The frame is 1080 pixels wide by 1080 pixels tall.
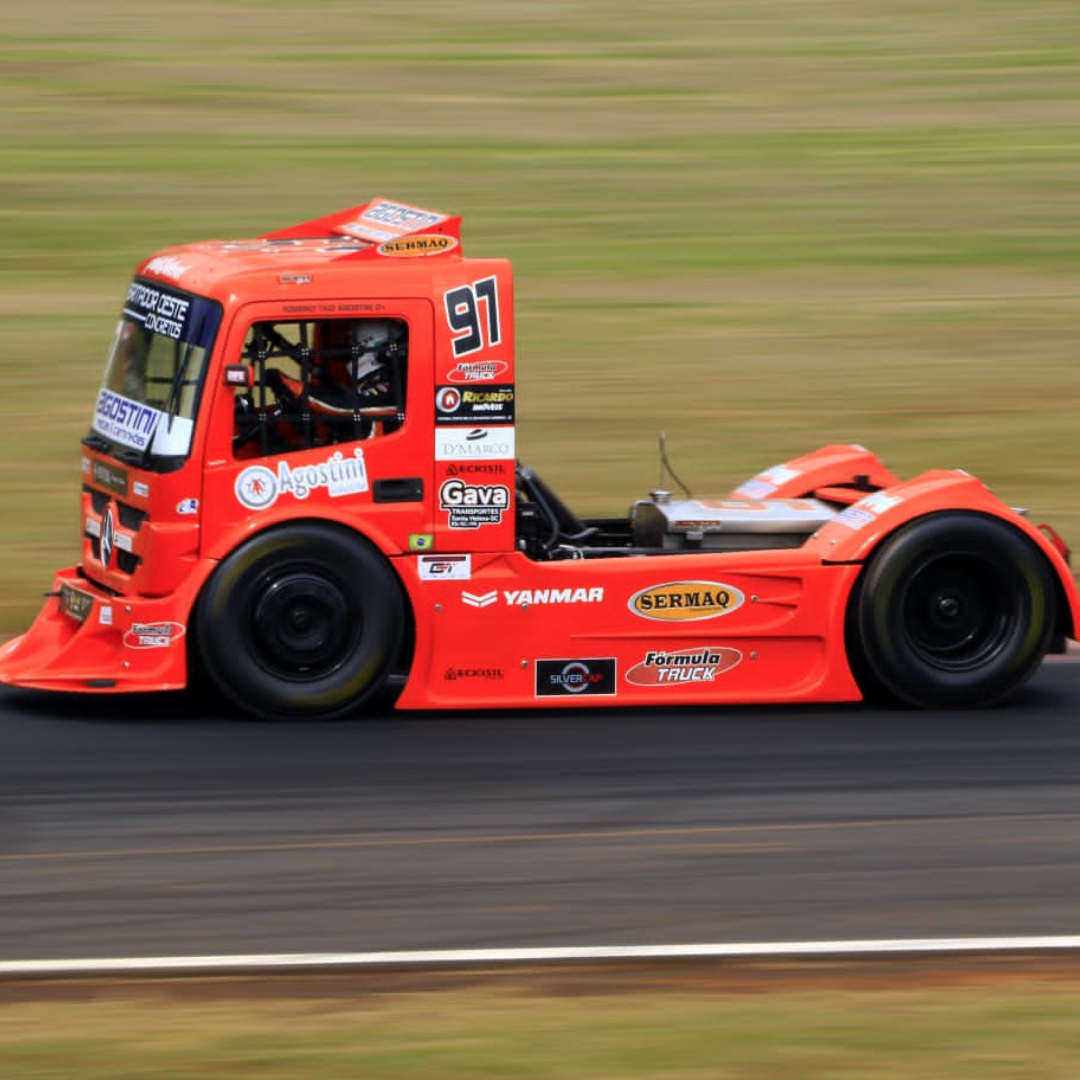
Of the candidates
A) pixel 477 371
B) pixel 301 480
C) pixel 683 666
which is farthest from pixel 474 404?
pixel 683 666

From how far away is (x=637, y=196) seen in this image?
22219 millimetres

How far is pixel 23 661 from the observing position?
939 centimetres

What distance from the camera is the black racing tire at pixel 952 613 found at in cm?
936

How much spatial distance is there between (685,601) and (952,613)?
1231mm

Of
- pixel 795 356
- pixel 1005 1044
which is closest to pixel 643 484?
pixel 795 356

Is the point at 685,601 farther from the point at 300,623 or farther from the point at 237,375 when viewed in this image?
the point at 237,375

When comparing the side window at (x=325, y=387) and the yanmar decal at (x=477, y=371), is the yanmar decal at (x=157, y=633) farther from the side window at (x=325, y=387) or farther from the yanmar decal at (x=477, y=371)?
the yanmar decal at (x=477, y=371)

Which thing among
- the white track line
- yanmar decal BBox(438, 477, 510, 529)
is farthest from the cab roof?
the white track line

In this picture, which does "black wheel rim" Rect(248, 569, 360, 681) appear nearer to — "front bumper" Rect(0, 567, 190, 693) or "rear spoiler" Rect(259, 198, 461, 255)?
"front bumper" Rect(0, 567, 190, 693)

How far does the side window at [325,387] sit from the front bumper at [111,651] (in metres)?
0.79

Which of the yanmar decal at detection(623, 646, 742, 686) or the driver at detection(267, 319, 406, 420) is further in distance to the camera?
the yanmar decal at detection(623, 646, 742, 686)

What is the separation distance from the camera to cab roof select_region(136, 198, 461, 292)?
9.04m

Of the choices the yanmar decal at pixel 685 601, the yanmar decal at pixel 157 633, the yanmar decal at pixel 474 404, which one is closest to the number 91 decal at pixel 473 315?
the yanmar decal at pixel 474 404

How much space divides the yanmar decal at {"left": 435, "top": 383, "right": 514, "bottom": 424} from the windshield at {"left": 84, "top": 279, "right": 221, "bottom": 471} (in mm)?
999
